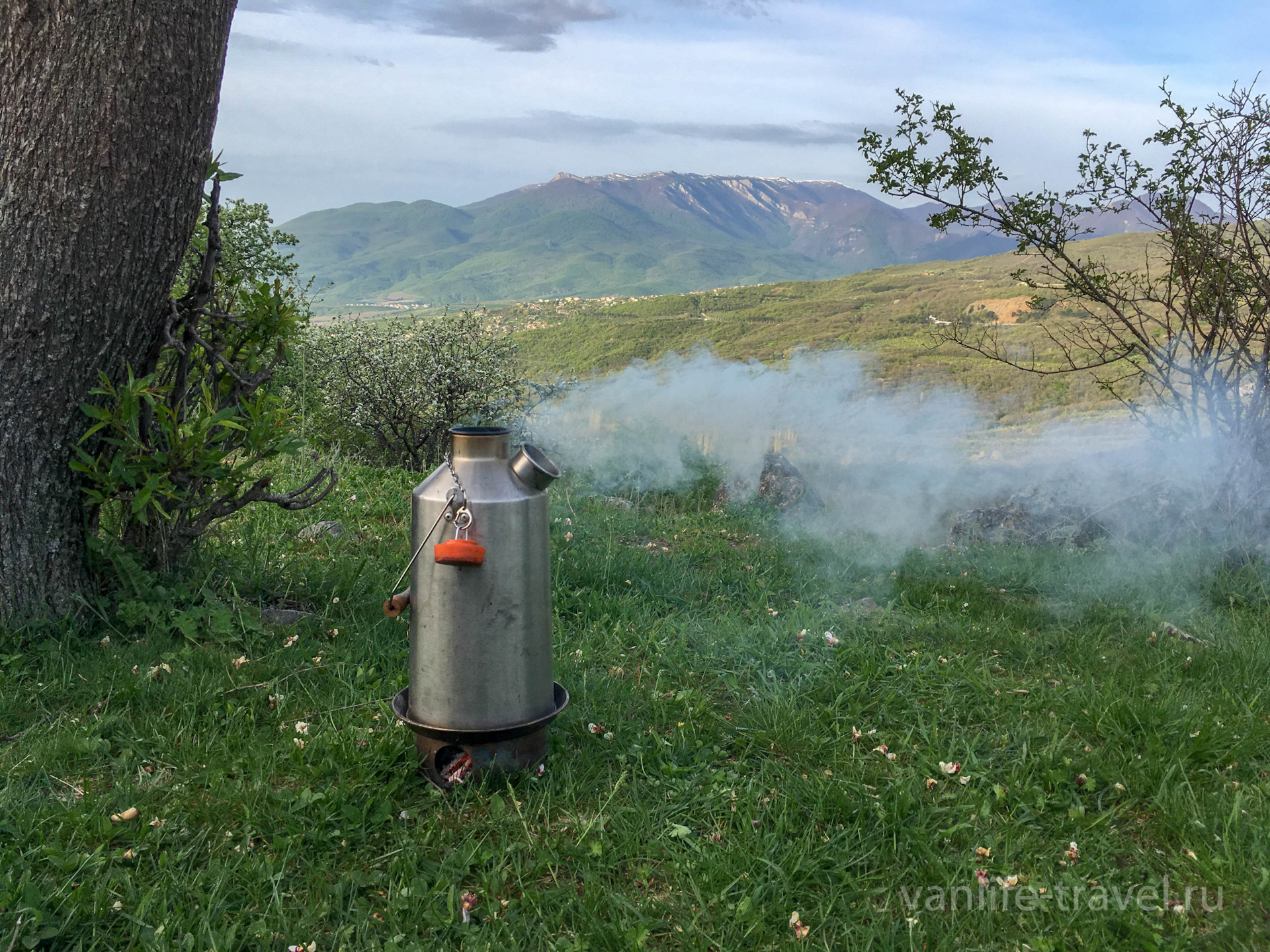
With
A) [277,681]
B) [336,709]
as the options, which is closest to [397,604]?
[336,709]

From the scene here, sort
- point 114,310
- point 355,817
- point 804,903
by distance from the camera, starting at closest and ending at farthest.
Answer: point 804,903 → point 355,817 → point 114,310

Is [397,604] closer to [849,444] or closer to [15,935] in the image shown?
[15,935]

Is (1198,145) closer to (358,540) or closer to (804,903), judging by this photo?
(804,903)

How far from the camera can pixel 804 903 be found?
2250 mm

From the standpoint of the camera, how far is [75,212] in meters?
3.23

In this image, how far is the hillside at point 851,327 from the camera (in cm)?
1474

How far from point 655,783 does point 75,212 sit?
3.14 m

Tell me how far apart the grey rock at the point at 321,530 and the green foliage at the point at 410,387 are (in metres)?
5.00

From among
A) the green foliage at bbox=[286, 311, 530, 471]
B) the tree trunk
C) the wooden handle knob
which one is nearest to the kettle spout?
the wooden handle knob

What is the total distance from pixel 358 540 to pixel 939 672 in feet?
11.3

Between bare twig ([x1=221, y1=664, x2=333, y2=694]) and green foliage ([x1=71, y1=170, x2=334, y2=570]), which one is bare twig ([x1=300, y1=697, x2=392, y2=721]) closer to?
bare twig ([x1=221, y1=664, x2=333, y2=694])

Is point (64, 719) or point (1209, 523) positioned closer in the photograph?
point (64, 719)

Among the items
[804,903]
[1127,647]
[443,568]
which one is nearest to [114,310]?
[443,568]

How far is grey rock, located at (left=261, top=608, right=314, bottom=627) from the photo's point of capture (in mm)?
3857
